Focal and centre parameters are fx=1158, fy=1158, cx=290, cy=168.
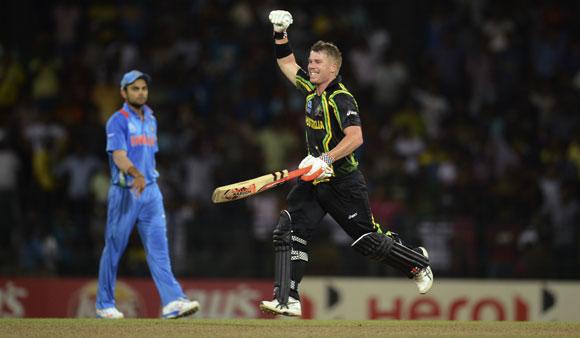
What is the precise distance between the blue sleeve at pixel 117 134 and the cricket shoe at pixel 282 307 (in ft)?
7.56

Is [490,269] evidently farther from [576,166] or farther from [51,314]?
[51,314]

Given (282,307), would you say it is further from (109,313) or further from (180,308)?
(109,313)

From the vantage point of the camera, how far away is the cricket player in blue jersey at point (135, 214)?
34.9 ft

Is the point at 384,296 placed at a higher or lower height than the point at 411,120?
lower

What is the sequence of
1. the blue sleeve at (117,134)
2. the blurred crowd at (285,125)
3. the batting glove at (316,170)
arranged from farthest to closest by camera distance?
1. the blurred crowd at (285,125)
2. the blue sleeve at (117,134)
3. the batting glove at (316,170)

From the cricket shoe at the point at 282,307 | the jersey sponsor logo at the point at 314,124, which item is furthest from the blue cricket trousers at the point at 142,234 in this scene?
the jersey sponsor logo at the point at 314,124

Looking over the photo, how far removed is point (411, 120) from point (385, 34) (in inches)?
96.3

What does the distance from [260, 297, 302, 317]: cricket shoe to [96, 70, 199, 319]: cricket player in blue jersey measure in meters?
1.54

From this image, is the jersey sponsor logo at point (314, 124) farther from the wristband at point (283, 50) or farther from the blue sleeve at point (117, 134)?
the blue sleeve at point (117, 134)

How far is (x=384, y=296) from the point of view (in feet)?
47.9

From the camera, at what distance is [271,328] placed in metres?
9.24

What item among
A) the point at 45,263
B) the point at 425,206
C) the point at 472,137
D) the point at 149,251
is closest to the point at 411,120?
the point at 472,137

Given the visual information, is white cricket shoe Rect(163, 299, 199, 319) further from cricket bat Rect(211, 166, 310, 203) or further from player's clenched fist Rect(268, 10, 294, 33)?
player's clenched fist Rect(268, 10, 294, 33)

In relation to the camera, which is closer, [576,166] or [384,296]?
[384,296]
